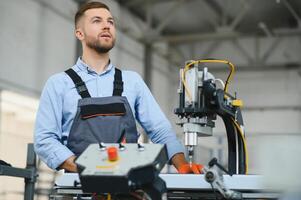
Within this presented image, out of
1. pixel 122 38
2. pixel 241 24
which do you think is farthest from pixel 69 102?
pixel 241 24

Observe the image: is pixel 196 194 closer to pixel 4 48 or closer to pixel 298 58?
pixel 4 48

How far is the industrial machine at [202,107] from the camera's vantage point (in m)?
1.47

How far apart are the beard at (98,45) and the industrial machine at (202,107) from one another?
30 cm

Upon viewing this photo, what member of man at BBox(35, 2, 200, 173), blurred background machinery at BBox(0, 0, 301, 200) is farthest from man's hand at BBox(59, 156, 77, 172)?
blurred background machinery at BBox(0, 0, 301, 200)

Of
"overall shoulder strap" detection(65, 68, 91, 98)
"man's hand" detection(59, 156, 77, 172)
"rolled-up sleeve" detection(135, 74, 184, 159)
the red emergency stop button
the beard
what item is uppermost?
the beard

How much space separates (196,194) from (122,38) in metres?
7.00

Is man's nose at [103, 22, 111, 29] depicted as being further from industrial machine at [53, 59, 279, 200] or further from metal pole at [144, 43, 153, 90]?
metal pole at [144, 43, 153, 90]

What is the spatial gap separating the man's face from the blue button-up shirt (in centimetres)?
8

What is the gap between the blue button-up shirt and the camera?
154cm

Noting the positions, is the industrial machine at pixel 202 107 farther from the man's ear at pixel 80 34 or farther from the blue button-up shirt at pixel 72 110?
the man's ear at pixel 80 34

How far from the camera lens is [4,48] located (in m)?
5.42

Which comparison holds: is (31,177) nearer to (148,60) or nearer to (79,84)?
(79,84)

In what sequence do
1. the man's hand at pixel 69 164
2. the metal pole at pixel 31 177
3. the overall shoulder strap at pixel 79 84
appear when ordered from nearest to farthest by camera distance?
the man's hand at pixel 69 164, the overall shoulder strap at pixel 79 84, the metal pole at pixel 31 177

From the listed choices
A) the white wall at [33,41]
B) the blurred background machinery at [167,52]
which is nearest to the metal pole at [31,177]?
the blurred background machinery at [167,52]
